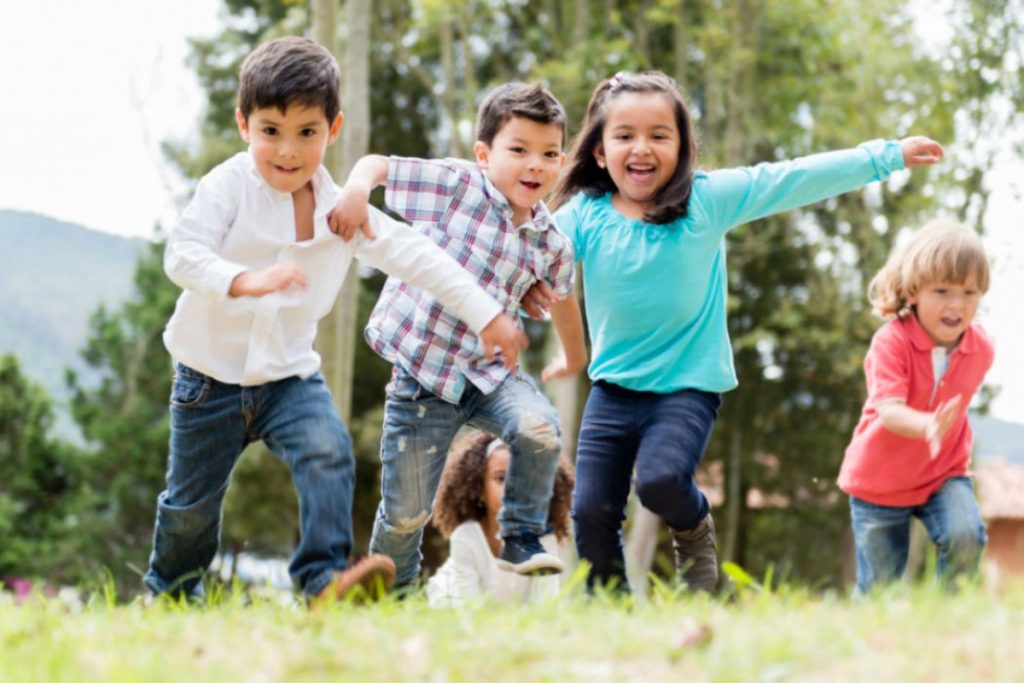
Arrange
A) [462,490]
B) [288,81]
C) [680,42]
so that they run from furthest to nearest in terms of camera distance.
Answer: [680,42]
[462,490]
[288,81]

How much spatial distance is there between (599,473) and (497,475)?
5.25ft

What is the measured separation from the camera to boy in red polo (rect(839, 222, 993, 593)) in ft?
16.0

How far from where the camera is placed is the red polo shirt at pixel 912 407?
16.2ft

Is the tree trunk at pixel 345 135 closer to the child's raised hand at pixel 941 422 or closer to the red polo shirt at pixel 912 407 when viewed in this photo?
the red polo shirt at pixel 912 407

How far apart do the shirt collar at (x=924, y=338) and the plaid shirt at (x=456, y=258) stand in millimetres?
1499

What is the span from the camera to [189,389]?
13.5ft

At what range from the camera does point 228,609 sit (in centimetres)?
361

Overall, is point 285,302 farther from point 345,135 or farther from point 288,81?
point 345,135

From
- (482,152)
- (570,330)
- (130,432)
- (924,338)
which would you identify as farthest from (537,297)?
(130,432)

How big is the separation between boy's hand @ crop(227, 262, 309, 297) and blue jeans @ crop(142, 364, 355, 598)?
50cm

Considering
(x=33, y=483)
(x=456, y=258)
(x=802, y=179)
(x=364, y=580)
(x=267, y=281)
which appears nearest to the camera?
(x=267, y=281)

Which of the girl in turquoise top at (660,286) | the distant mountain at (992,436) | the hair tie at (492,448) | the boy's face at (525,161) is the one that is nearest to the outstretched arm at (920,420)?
the girl in turquoise top at (660,286)

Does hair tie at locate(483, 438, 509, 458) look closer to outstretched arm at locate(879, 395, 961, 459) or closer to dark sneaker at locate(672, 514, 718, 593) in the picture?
dark sneaker at locate(672, 514, 718, 593)

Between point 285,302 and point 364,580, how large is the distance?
923 millimetres
